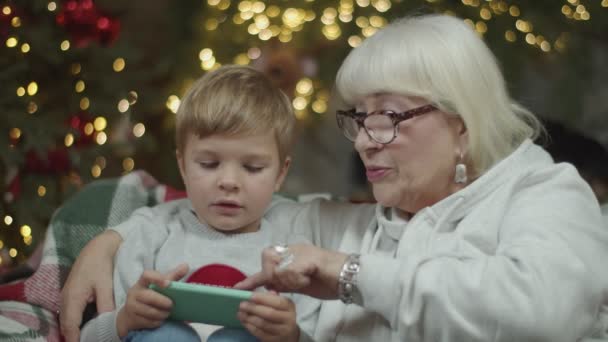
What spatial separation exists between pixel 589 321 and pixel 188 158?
0.92 metres

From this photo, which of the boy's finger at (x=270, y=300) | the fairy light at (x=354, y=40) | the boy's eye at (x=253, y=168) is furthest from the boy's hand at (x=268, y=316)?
the fairy light at (x=354, y=40)

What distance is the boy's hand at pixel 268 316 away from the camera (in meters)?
1.31

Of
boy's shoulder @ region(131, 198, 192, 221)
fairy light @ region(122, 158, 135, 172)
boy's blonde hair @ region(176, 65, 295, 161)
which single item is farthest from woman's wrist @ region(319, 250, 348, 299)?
fairy light @ region(122, 158, 135, 172)

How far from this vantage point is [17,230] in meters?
2.43

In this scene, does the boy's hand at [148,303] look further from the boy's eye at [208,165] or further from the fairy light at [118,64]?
the fairy light at [118,64]

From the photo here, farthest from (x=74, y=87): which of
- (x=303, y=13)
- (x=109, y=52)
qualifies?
(x=303, y=13)

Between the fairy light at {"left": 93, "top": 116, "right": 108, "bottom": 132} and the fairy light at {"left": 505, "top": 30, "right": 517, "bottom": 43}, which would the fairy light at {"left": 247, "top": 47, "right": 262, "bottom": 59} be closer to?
the fairy light at {"left": 93, "top": 116, "right": 108, "bottom": 132}

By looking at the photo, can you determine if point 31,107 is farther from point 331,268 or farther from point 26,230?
point 331,268

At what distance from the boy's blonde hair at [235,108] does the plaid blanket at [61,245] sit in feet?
1.27

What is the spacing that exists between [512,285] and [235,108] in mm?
713

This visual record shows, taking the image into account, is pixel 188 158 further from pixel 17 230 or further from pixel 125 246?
pixel 17 230

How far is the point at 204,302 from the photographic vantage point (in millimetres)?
1310

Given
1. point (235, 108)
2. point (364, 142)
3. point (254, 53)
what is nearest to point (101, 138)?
point (254, 53)

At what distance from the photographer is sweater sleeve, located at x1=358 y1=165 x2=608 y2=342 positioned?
1251mm
